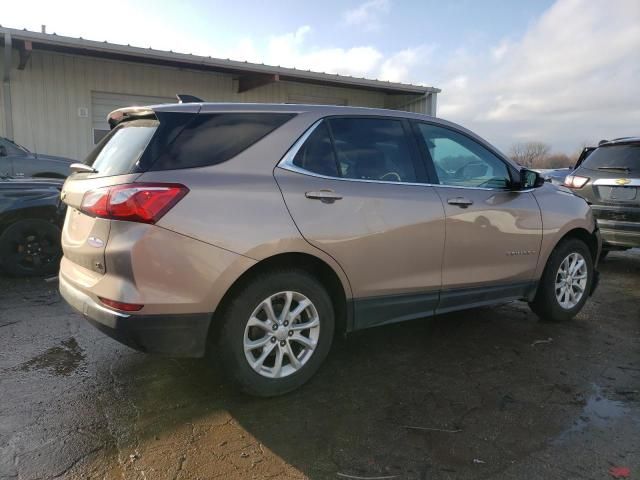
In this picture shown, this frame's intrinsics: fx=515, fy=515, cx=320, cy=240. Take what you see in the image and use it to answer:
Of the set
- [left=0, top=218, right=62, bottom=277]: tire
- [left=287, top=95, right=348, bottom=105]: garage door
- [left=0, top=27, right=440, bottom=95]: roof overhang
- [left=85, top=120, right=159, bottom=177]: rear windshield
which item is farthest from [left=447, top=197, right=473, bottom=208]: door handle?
[left=287, top=95, right=348, bottom=105]: garage door

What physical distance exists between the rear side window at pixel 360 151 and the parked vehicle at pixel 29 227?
12.5 ft

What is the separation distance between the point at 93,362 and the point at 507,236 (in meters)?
3.28

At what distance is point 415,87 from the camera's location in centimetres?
1514

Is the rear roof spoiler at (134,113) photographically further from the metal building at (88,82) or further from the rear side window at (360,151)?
the metal building at (88,82)

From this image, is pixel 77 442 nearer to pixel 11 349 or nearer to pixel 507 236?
pixel 11 349

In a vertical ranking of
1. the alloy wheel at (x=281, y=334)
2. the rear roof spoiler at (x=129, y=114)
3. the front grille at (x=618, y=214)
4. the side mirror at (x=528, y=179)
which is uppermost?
the rear roof spoiler at (x=129, y=114)

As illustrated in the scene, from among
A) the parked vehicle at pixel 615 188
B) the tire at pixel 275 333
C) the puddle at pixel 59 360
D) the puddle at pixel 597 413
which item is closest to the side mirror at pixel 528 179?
the puddle at pixel 597 413

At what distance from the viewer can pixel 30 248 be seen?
600 cm

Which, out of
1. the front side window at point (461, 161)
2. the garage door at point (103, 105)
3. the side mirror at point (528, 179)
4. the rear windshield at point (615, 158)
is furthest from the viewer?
the garage door at point (103, 105)

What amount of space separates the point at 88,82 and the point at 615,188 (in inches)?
434

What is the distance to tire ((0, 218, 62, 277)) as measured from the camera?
19.3ft

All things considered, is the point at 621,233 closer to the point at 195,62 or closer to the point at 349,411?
the point at 349,411

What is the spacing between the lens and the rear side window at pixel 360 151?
3.25 metres

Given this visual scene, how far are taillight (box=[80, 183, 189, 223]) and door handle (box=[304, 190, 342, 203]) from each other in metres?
0.75
